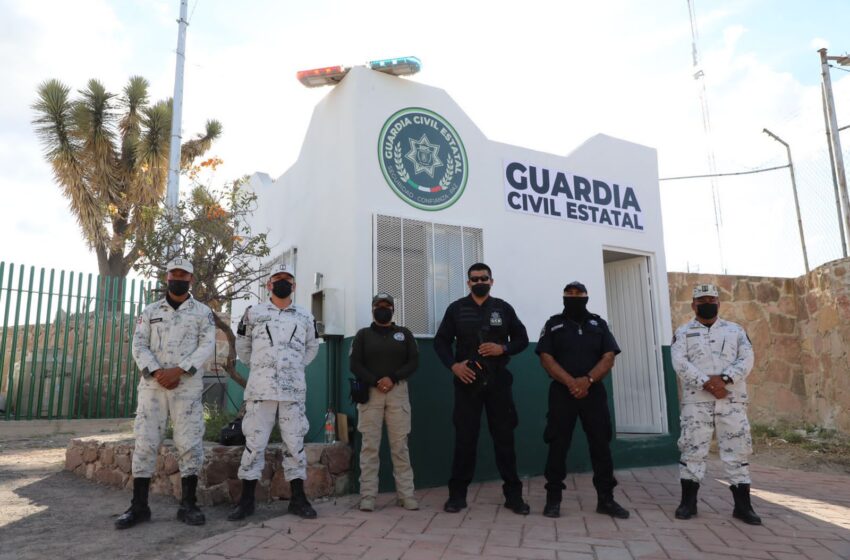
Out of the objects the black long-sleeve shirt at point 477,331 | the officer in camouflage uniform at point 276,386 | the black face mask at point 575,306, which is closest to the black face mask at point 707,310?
the black face mask at point 575,306

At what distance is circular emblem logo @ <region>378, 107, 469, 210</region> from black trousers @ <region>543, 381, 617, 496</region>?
87.2 inches

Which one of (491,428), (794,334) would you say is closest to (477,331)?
(491,428)

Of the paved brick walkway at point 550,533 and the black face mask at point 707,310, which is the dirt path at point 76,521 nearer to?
the paved brick walkway at point 550,533

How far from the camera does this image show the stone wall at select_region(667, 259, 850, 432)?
Result: 25.7 feet

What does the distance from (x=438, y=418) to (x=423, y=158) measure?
7.93ft

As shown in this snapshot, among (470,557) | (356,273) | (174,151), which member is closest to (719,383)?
(470,557)

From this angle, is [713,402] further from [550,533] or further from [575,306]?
[550,533]

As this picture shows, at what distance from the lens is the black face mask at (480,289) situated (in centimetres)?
467

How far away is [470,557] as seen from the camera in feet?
10.8

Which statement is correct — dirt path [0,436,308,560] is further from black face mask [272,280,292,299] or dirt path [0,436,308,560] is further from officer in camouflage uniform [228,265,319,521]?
black face mask [272,280,292,299]

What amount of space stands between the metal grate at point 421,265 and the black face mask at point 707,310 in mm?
2138

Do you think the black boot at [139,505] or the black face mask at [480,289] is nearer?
the black boot at [139,505]

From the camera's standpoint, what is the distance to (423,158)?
574cm

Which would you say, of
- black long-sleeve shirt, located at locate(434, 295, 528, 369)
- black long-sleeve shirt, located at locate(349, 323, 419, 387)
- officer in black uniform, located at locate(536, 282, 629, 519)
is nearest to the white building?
black long-sleeve shirt, located at locate(349, 323, 419, 387)
